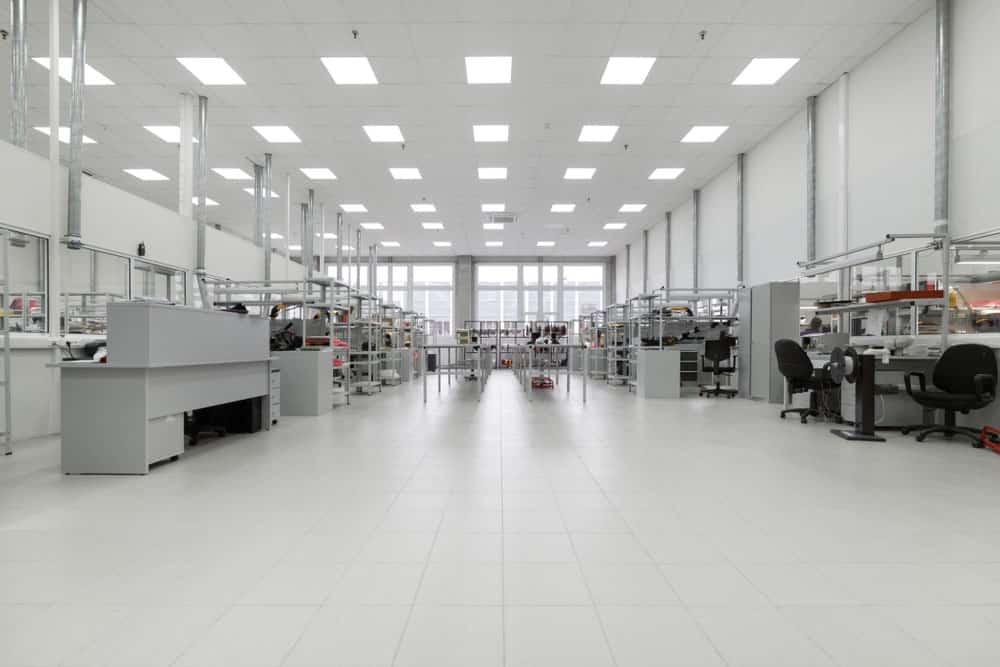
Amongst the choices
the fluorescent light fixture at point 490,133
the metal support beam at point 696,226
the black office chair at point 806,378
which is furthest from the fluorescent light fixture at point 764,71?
the metal support beam at point 696,226

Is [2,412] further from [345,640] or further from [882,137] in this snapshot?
[882,137]

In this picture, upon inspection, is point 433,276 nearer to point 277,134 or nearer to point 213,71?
point 277,134

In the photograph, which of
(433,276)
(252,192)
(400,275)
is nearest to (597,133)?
(252,192)

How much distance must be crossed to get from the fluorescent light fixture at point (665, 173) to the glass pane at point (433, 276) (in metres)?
10.3

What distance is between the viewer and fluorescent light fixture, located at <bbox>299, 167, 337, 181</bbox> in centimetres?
1038

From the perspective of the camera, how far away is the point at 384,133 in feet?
28.3

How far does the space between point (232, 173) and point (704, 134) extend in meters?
9.27

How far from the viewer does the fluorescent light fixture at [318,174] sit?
1038 cm

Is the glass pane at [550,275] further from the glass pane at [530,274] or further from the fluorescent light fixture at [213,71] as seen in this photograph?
the fluorescent light fixture at [213,71]

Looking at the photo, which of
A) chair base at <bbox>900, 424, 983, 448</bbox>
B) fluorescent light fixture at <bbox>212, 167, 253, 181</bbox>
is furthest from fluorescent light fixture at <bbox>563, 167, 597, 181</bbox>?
chair base at <bbox>900, 424, 983, 448</bbox>

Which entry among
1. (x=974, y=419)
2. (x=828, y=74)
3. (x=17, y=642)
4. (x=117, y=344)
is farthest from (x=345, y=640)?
(x=828, y=74)

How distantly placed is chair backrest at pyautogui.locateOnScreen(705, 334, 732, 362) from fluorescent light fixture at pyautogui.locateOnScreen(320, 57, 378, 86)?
6.67 metres

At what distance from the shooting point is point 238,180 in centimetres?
1105

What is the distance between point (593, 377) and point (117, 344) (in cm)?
1127
